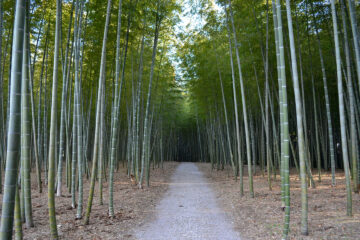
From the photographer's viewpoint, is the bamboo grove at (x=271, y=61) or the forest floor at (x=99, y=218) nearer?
the forest floor at (x=99, y=218)

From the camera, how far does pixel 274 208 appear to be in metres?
4.54

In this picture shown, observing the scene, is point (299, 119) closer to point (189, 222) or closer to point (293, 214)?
point (293, 214)

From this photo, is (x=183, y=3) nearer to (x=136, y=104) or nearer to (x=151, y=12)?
(x=151, y=12)

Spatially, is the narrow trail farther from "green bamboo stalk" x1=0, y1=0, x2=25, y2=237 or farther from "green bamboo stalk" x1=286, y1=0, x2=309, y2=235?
"green bamboo stalk" x1=0, y1=0, x2=25, y2=237

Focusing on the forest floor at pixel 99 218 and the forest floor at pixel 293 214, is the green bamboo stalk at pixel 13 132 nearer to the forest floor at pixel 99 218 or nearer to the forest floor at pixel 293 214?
the forest floor at pixel 99 218

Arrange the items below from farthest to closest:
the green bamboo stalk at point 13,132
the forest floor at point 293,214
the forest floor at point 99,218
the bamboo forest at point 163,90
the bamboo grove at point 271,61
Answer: the bamboo grove at point 271,61
the forest floor at point 99,218
the forest floor at point 293,214
the bamboo forest at point 163,90
the green bamboo stalk at point 13,132

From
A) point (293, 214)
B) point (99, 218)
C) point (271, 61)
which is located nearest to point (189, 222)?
point (99, 218)

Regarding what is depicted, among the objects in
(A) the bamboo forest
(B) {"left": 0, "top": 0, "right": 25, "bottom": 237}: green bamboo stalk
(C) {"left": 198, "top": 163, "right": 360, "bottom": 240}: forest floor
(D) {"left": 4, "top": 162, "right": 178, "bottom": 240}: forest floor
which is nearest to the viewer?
(B) {"left": 0, "top": 0, "right": 25, "bottom": 237}: green bamboo stalk

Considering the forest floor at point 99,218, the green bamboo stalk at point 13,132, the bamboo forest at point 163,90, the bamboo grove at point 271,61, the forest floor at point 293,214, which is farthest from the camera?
the bamboo grove at point 271,61

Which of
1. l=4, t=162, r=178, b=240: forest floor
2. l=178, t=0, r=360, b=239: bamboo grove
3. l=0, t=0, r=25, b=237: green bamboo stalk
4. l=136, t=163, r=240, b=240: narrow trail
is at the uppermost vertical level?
l=178, t=0, r=360, b=239: bamboo grove

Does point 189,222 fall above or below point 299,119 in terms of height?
below

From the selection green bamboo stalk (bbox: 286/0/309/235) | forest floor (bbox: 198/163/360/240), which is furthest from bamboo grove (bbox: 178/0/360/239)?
green bamboo stalk (bbox: 286/0/309/235)

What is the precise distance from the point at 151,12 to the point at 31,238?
5.40 m

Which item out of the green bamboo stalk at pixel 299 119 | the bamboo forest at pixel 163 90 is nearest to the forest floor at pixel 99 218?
the bamboo forest at pixel 163 90
